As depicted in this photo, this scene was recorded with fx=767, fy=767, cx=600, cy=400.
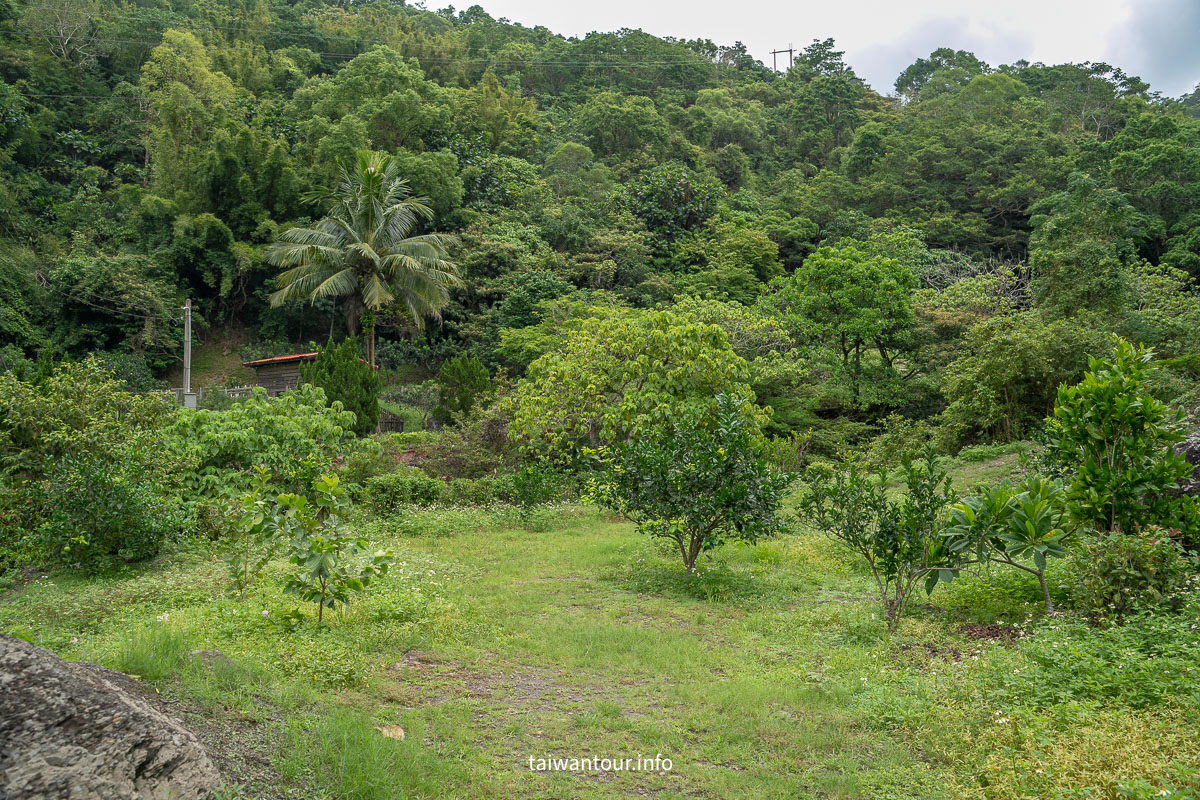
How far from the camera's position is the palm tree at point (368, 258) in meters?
24.9

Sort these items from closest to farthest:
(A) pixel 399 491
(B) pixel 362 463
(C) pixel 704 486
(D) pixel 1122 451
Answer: (D) pixel 1122 451
(C) pixel 704 486
(A) pixel 399 491
(B) pixel 362 463

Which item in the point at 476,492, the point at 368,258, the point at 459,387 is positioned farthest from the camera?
the point at 368,258

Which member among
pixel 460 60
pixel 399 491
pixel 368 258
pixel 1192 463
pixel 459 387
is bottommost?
pixel 399 491

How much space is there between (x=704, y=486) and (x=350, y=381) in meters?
14.0

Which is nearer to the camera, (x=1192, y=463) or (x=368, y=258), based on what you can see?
(x=1192, y=463)

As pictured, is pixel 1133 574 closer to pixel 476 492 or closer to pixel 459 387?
pixel 476 492

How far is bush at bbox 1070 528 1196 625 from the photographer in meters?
5.26

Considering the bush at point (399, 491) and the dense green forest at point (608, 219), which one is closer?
the bush at point (399, 491)

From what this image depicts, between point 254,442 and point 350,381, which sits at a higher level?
point 350,381

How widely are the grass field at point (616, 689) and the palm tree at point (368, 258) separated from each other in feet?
59.1

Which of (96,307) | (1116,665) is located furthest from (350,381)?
(1116,665)

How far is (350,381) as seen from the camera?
19828 millimetres

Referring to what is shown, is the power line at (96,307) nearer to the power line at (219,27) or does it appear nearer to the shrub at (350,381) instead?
the shrub at (350,381)

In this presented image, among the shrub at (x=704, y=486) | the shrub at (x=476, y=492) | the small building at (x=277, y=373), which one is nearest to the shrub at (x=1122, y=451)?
the shrub at (x=704, y=486)
